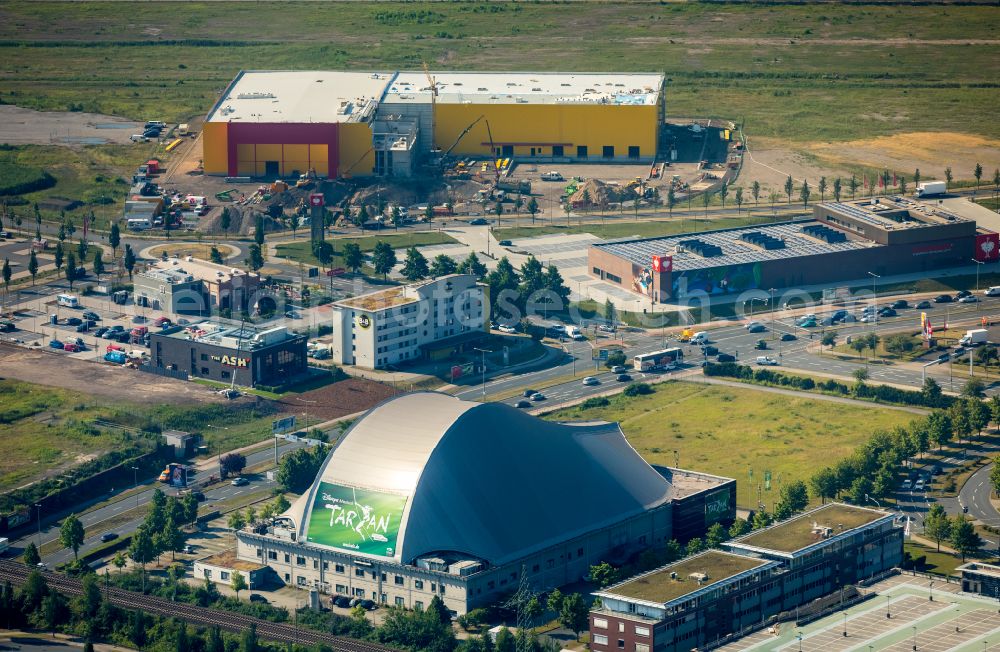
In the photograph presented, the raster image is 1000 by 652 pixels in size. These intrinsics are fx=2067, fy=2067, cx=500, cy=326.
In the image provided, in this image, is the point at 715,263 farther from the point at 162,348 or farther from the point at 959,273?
the point at 162,348

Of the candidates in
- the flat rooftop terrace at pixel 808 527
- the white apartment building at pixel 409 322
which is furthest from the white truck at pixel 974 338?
the flat rooftop terrace at pixel 808 527

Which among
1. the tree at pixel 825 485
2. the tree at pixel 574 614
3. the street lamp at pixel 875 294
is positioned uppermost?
the street lamp at pixel 875 294

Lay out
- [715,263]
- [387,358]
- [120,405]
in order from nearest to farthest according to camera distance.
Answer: [120,405] → [387,358] → [715,263]

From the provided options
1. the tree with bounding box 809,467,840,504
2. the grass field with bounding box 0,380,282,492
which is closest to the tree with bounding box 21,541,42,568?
the grass field with bounding box 0,380,282,492

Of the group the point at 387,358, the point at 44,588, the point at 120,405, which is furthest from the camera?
the point at 387,358

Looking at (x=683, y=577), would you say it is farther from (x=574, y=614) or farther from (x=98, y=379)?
(x=98, y=379)

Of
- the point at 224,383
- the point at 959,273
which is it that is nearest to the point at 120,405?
the point at 224,383

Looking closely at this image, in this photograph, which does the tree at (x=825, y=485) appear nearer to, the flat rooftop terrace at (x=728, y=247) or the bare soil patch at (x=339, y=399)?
the bare soil patch at (x=339, y=399)
